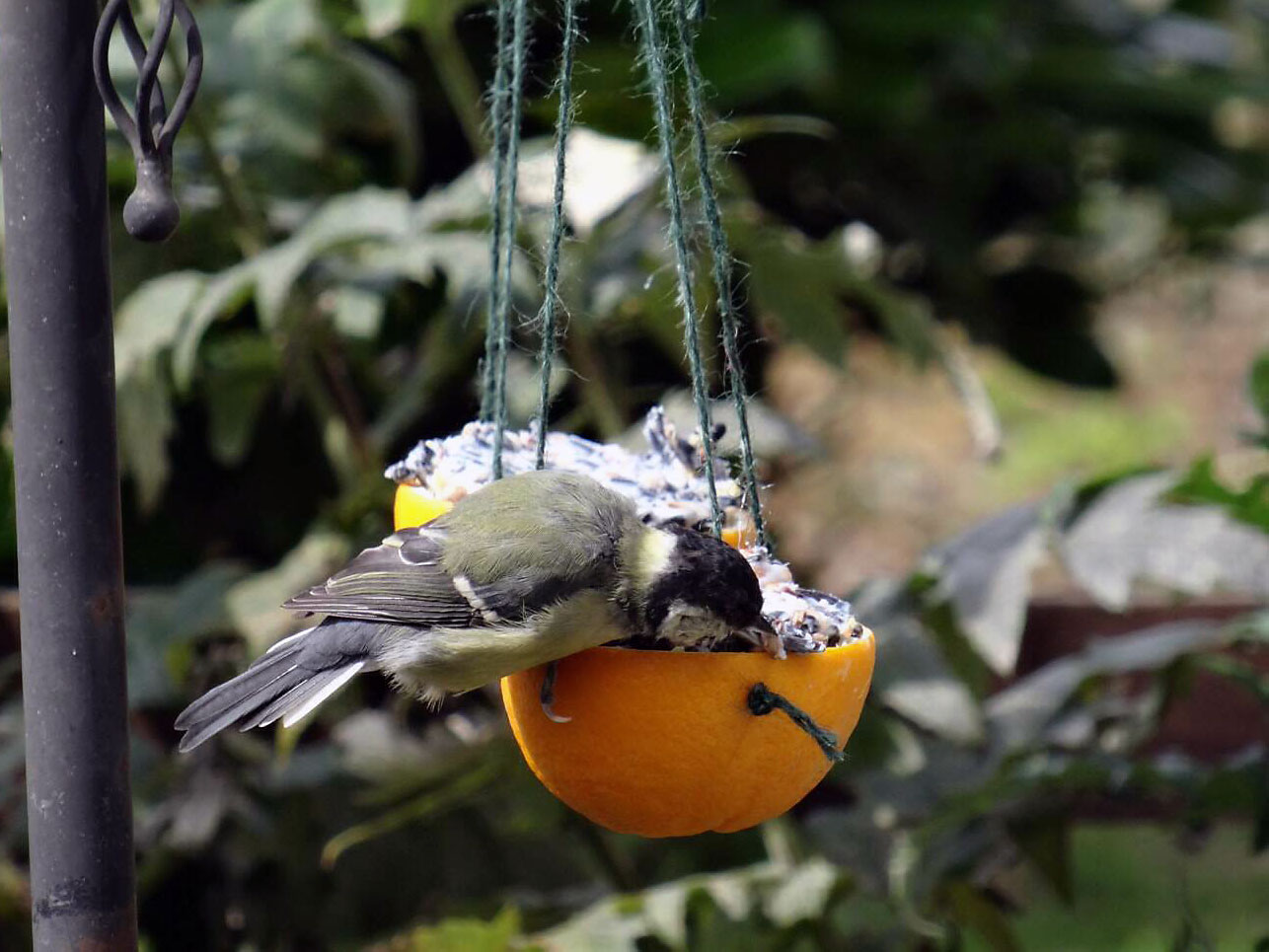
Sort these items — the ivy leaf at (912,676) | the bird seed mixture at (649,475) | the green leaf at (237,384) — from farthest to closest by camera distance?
→ the green leaf at (237,384)
the ivy leaf at (912,676)
the bird seed mixture at (649,475)

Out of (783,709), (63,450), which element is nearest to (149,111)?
(63,450)

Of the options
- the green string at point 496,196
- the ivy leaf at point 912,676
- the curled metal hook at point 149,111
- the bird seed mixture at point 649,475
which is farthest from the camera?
the ivy leaf at point 912,676

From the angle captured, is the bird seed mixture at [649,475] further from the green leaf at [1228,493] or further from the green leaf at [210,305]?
the green leaf at [1228,493]

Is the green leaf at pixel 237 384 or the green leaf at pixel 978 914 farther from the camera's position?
the green leaf at pixel 237 384

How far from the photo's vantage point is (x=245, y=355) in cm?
263

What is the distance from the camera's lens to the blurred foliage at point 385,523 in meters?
2.20

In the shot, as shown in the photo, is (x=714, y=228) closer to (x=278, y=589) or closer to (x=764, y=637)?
(x=764, y=637)

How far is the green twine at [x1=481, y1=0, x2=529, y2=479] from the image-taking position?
170 centimetres

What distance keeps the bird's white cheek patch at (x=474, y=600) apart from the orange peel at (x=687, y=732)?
0.07m

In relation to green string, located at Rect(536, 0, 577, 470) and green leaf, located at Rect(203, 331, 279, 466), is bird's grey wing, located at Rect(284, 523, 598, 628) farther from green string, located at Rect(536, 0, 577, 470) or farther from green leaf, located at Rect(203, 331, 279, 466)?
green leaf, located at Rect(203, 331, 279, 466)

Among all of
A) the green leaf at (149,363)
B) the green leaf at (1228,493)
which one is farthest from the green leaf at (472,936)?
the green leaf at (1228,493)

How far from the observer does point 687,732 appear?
1431 millimetres

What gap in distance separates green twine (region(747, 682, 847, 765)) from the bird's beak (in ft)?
0.11

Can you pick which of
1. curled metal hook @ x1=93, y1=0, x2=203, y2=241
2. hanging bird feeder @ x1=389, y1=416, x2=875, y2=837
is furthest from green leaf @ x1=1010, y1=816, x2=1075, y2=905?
curled metal hook @ x1=93, y1=0, x2=203, y2=241
